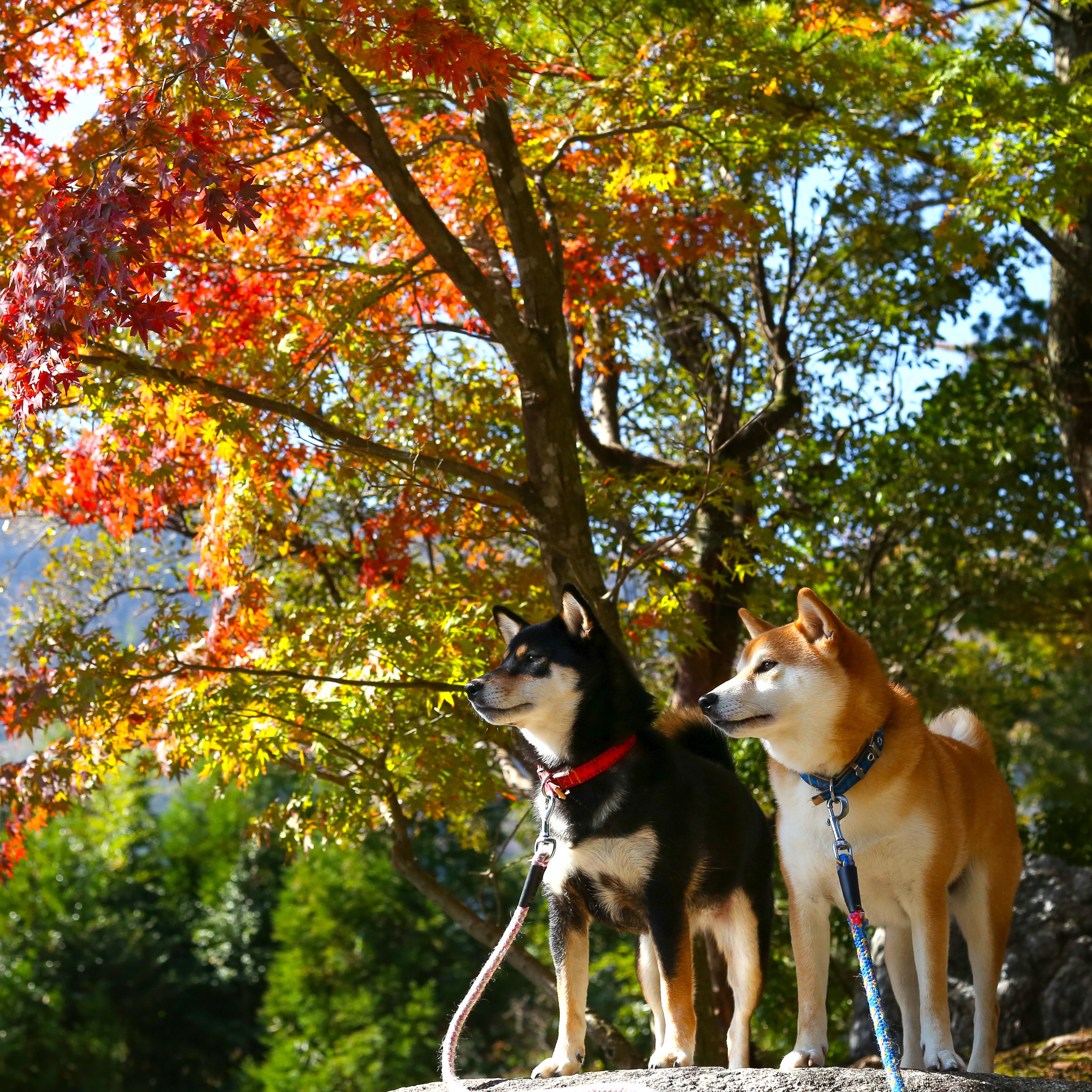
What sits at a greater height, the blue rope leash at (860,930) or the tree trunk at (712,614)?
the tree trunk at (712,614)

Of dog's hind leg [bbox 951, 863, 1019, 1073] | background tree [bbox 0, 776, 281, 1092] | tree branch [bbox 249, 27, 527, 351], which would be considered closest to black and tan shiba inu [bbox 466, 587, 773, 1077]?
dog's hind leg [bbox 951, 863, 1019, 1073]

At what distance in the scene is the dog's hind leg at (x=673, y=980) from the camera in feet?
10.5

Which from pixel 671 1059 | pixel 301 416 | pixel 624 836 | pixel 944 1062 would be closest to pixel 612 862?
pixel 624 836

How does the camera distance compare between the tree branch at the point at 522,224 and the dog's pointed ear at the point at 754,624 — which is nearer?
the dog's pointed ear at the point at 754,624

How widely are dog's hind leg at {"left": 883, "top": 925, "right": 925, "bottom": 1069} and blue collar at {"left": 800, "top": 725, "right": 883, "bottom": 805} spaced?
651mm

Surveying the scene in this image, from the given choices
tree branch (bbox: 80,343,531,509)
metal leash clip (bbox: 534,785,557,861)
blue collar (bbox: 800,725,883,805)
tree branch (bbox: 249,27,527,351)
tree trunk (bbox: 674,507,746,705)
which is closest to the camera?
blue collar (bbox: 800,725,883,805)

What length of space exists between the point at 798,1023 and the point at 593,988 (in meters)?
16.6

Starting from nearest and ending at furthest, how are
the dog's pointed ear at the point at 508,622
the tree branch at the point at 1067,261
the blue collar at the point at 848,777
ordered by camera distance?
the blue collar at the point at 848,777
the dog's pointed ear at the point at 508,622
the tree branch at the point at 1067,261

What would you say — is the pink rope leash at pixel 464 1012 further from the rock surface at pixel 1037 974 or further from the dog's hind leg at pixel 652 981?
the rock surface at pixel 1037 974

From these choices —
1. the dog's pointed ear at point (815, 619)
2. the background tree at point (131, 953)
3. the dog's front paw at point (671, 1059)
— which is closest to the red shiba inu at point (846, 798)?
the dog's pointed ear at point (815, 619)

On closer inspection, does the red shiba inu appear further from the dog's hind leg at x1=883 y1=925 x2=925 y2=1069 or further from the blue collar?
the dog's hind leg at x1=883 y1=925 x2=925 y2=1069

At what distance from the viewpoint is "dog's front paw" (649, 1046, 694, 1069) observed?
10.5ft

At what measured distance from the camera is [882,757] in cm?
329

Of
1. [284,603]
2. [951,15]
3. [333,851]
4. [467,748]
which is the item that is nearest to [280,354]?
[467,748]
